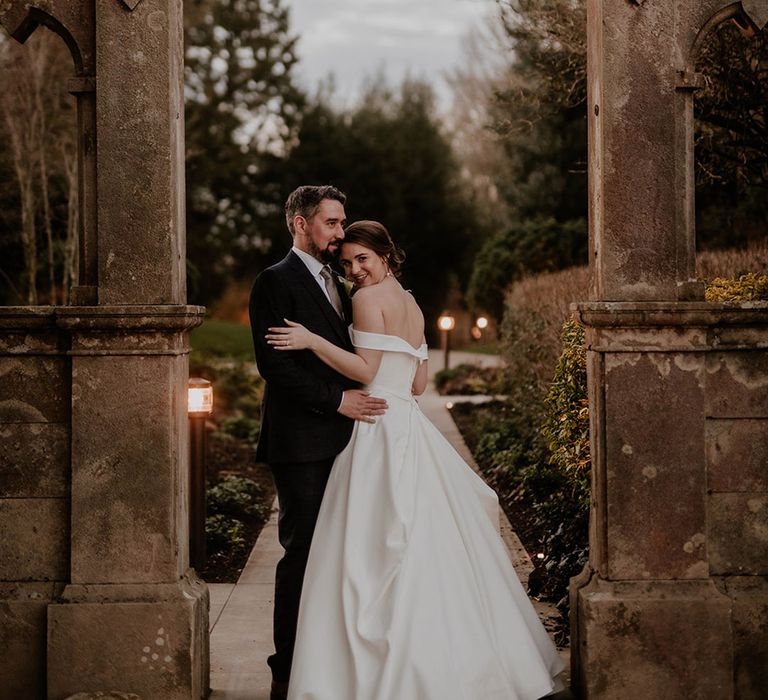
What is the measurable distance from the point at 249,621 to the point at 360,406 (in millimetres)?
1946

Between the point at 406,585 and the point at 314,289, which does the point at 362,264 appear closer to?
the point at 314,289

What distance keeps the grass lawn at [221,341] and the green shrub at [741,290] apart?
13.8 metres

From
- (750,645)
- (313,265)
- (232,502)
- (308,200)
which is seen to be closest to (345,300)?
(313,265)

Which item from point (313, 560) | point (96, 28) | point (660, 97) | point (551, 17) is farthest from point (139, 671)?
point (551, 17)

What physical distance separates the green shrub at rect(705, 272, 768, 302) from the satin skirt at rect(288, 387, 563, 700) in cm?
190

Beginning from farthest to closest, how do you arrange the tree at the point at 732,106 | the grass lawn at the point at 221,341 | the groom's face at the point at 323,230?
the grass lawn at the point at 221,341, the tree at the point at 732,106, the groom's face at the point at 323,230

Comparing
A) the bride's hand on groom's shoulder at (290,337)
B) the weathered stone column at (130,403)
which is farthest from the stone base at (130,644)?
the bride's hand on groom's shoulder at (290,337)

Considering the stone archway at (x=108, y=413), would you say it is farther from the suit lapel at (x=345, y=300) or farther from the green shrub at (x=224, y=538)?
the green shrub at (x=224, y=538)

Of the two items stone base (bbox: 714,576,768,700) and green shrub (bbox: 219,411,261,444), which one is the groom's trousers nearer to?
stone base (bbox: 714,576,768,700)

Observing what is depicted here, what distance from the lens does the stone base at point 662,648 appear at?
4.11 meters

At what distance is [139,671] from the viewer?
4.14 metres

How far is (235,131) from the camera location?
1190 inches

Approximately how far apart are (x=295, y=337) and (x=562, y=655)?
2163 millimetres

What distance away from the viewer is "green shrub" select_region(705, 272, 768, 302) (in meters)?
5.10
